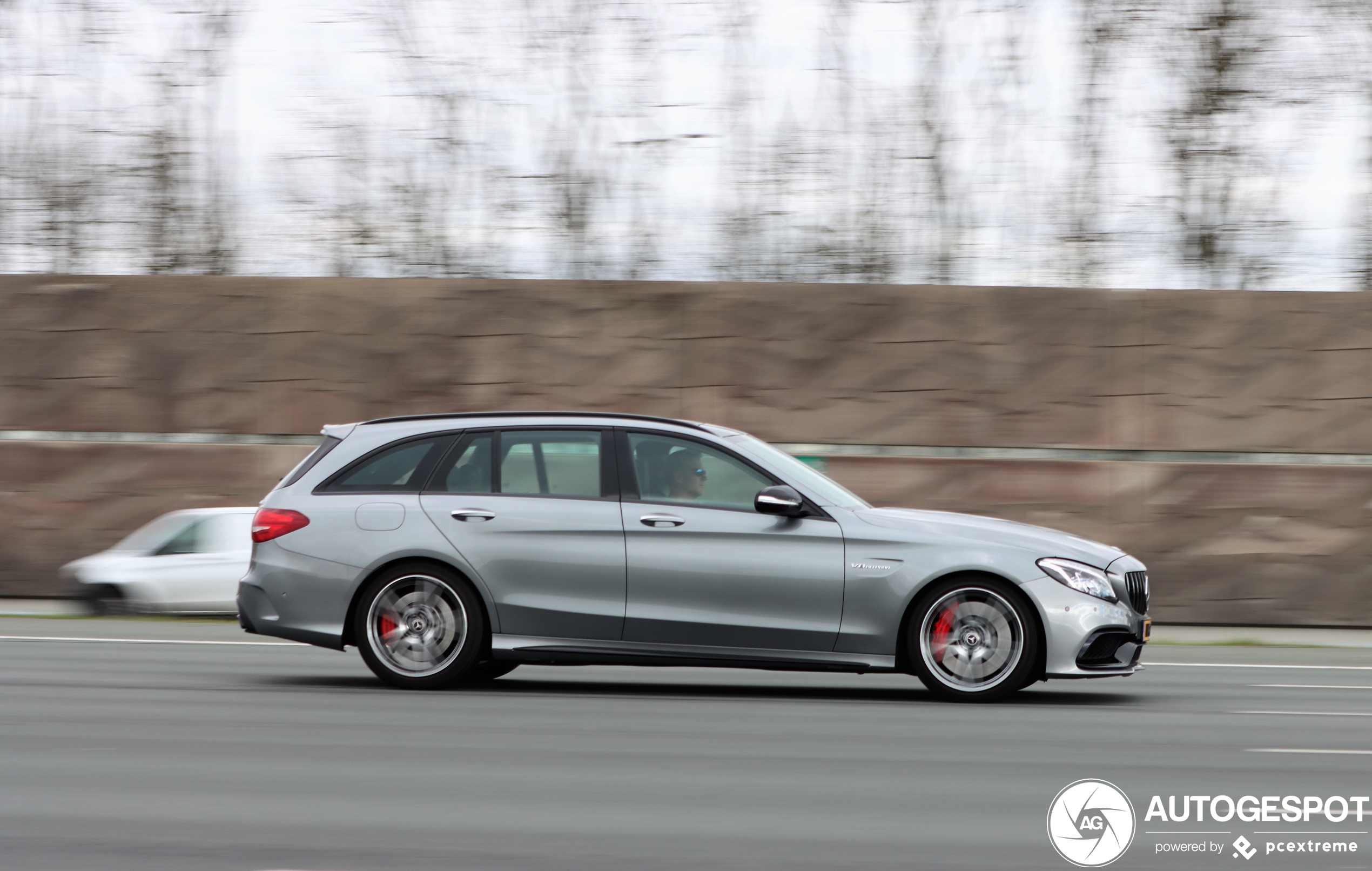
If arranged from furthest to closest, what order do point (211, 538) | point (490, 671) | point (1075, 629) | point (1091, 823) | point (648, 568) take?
point (211, 538)
point (490, 671)
point (648, 568)
point (1075, 629)
point (1091, 823)

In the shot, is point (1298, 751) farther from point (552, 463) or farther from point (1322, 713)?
point (552, 463)

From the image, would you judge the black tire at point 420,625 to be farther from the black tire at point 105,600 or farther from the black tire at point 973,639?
the black tire at point 105,600

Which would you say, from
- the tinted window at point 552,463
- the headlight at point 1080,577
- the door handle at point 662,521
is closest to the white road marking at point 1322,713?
the headlight at point 1080,577

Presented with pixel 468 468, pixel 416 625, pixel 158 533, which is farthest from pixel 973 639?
pixel 158 533

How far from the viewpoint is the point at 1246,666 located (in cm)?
1147

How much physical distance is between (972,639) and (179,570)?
976 centimetres

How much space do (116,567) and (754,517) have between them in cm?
947

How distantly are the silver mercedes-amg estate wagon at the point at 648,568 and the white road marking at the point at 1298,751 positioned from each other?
1.15 m

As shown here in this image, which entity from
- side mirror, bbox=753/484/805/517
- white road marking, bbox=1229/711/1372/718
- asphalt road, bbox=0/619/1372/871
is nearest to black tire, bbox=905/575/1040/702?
asphalt road, bbox=0/619/1372/871

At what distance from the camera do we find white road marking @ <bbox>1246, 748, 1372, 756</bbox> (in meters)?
7.01

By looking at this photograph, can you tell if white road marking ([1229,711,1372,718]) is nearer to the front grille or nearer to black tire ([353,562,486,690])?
the front grille

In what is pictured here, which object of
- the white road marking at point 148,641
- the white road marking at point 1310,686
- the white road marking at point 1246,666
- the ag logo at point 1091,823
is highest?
the ag logo at point 1091,823

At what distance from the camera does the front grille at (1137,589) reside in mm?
8281

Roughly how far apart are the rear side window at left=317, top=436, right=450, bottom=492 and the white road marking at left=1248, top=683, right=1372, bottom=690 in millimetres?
5533
